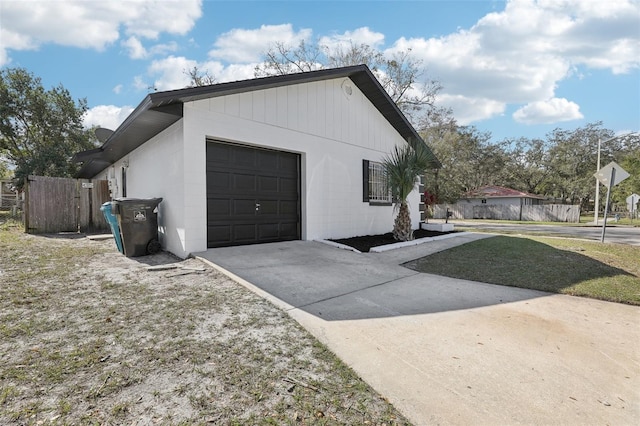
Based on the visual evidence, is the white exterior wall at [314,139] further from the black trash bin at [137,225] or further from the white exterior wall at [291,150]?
the black trash bin at [137,225]

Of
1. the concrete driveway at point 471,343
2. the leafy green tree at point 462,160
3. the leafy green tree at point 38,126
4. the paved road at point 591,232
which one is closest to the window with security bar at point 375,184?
the concrete driveway at point 471,343

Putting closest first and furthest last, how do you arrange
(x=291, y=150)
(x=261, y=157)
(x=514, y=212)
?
(x=261, y=157) < (x=291, y=150) < (x=514, y=212)

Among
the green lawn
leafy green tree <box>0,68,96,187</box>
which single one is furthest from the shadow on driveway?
leafy green tree <box>0,68,96,187</box>

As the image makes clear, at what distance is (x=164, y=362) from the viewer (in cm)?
227

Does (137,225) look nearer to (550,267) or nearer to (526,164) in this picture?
(550,267)

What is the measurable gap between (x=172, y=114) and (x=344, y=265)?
432 centimetres

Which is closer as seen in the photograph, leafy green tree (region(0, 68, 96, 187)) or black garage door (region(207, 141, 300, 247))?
black garage door (region(207, 141, 300, 247))

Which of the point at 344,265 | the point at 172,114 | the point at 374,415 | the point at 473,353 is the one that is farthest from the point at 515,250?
the point at 172,114

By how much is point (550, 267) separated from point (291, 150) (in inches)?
235

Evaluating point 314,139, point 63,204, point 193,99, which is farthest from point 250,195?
point 63,204

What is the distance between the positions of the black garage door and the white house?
2 cm

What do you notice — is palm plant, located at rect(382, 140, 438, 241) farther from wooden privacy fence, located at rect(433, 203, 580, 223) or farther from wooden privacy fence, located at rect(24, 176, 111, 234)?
wooden privacy fence, located at rect(433, 203, 580, 223)

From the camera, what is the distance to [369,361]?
2379 mm

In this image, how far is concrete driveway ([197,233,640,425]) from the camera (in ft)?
6.19
